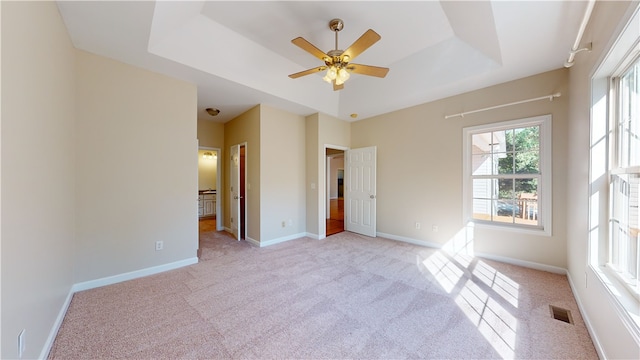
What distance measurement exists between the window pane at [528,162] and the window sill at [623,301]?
71.2 inches

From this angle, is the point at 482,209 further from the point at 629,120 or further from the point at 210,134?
the point at 210,134

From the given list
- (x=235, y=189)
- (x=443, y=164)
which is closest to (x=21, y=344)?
(x=235, y=189)

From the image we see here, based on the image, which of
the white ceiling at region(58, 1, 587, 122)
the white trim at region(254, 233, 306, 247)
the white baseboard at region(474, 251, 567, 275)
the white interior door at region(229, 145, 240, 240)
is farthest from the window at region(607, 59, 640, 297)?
the white interior door at region(229, 145, 240, 240)

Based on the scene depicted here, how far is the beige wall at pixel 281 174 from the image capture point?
4168mm

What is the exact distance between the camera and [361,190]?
5.01 m

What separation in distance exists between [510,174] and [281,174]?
148 inches

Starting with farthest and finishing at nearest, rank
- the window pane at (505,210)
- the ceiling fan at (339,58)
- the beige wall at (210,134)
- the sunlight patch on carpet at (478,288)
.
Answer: the beige wall at (210,134) < the window pane at (505,210) < the ceiling fan at (339,58) < the sunlight patch on carpet at (478,288)

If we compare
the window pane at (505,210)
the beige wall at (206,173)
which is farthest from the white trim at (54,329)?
the window pane at (505,210)

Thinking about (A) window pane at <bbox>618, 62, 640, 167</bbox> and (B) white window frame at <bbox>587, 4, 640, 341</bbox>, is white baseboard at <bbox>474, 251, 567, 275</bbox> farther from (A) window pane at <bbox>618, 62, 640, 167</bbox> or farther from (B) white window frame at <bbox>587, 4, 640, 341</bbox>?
(A) window pane at <bbox>618, 62, 640, 167</bbox>

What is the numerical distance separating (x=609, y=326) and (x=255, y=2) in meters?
4.00

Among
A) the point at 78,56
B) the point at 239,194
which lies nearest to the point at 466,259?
the point at 239,194

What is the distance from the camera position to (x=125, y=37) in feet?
7.51

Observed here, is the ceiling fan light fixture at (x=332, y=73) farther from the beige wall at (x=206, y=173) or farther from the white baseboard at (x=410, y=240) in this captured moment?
the beige wall at (x=206, y=173)

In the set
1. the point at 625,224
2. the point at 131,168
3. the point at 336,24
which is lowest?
the point at 625,224
